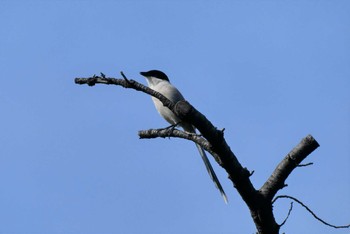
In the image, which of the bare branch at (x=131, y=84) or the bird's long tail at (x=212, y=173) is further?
the bird's long tail at (x=212, y=173)

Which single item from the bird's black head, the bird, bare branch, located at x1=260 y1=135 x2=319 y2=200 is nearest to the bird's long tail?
the bird

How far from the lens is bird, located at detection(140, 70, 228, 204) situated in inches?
243

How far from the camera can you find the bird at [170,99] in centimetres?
616

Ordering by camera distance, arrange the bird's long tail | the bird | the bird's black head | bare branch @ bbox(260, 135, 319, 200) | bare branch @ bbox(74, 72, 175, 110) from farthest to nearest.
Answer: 1. the bird's black head
2. the bird
3. the bird's long tail
4. bare branch @ bbox(74, 72, 175, 110)
5. bare branch @ bbox(260, 135, 319, 200)

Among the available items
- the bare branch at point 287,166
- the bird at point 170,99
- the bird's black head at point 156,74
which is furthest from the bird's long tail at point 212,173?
the bare branch at point 287,166

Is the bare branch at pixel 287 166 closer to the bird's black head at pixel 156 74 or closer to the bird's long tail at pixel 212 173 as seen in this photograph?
the bird's long tail at pixel 212 173

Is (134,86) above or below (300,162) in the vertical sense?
→ above

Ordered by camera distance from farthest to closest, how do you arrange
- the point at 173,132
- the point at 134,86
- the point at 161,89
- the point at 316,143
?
the point at 161,89 → the point at 173,132 → the point at 134,86 → the point at 316,143

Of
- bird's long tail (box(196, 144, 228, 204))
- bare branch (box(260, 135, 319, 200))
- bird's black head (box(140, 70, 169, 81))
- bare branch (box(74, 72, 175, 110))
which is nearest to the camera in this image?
bare branch (box(260, 135, 319, 200))

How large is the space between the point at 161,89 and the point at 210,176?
5.02 feet

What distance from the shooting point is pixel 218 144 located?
362 centimetres

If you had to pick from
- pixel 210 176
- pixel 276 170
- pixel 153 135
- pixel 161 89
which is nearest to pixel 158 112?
pixel 161 89

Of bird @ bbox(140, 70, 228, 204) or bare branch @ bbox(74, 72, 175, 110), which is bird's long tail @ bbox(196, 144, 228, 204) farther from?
bare branch @ bbox(74, 72, 175, 110)

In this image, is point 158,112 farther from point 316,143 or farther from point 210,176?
point 316,143
